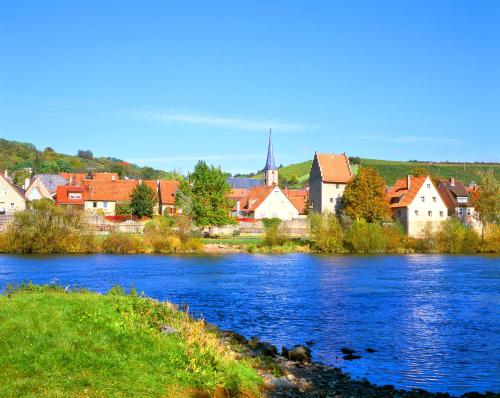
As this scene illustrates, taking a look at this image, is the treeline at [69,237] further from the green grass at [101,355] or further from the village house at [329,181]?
the green grass at [101,355]

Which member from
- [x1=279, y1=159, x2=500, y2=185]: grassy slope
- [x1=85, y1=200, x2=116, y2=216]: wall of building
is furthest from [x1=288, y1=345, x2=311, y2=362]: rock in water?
[x1=279, y1=159, x2=500, y2=185]: grassy slope

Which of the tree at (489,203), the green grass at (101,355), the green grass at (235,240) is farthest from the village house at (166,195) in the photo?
the green grass at (101,355)

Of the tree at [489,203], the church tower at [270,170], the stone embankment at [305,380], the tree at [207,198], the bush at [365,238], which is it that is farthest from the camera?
the church tower at [270,170]

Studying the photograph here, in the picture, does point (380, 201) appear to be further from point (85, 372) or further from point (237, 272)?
point (85, 372)

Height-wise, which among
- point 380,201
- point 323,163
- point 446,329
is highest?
point 323,163

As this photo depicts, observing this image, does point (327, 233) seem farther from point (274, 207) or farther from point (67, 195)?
point (67, 195)

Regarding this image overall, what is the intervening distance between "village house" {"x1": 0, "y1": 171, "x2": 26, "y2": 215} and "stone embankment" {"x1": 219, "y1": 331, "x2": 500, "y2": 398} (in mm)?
81182

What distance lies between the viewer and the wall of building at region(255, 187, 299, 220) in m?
107

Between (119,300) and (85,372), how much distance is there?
6720 millimetres

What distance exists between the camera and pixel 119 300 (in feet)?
64.8

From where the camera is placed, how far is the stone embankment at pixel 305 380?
16172mm

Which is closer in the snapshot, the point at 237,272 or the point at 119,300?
the point at 119,300

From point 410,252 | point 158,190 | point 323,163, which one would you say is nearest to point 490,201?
point 410,252

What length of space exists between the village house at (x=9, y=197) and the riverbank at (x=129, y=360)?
80447 millimetres
